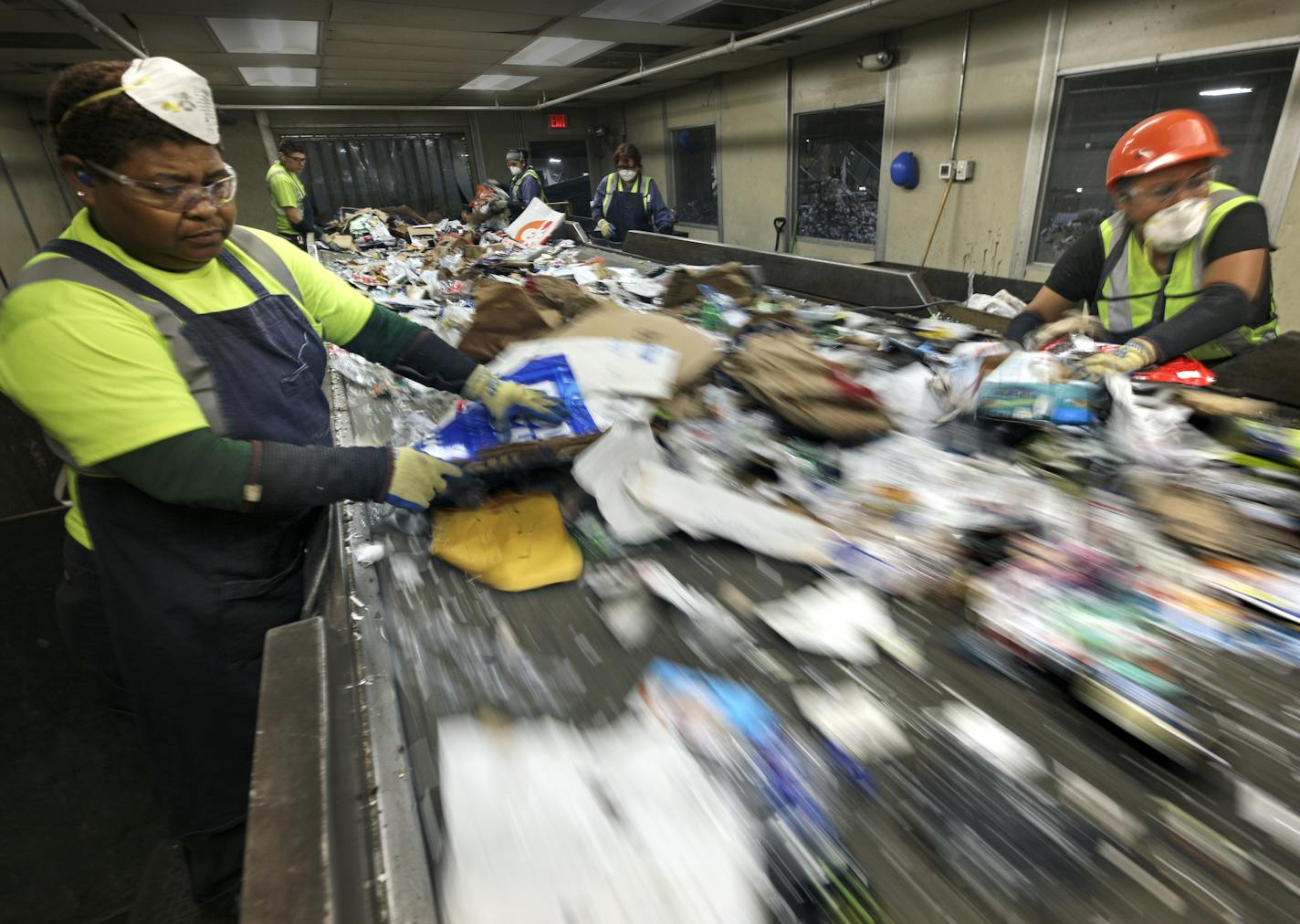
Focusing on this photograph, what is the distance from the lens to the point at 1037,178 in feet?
15.9

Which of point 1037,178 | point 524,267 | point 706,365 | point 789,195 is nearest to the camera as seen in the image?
point 706,365

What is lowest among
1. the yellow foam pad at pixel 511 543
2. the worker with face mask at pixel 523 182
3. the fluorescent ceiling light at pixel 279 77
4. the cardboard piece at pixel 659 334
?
the yellow foam pad at pixel 511 543

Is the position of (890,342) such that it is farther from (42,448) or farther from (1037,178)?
(1037,178)

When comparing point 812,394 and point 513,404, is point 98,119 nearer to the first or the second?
point 513,404

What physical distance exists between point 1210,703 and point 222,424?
1537 mm

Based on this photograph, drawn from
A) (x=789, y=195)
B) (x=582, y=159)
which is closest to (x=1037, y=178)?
(x=789, y=195)

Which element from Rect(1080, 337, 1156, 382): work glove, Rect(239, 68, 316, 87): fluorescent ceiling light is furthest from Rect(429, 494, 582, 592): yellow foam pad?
Rect(239, 68, 316, 87): fluorescent ceiling light

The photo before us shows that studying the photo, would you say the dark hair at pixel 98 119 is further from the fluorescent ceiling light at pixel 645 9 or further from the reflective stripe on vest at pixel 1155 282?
the fluorescent ceiling light at pixel 645 9

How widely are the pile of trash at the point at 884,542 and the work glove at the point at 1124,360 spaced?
0.18 feet

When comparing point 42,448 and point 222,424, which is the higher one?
point 222,424

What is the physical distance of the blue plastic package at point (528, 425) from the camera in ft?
4.23

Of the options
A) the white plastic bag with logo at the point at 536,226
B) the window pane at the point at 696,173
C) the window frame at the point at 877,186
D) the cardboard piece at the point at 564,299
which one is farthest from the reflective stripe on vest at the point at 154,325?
the window pane at the point at 696,173

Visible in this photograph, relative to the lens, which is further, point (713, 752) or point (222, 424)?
point (222, 424)

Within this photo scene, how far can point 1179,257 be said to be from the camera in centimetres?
182
